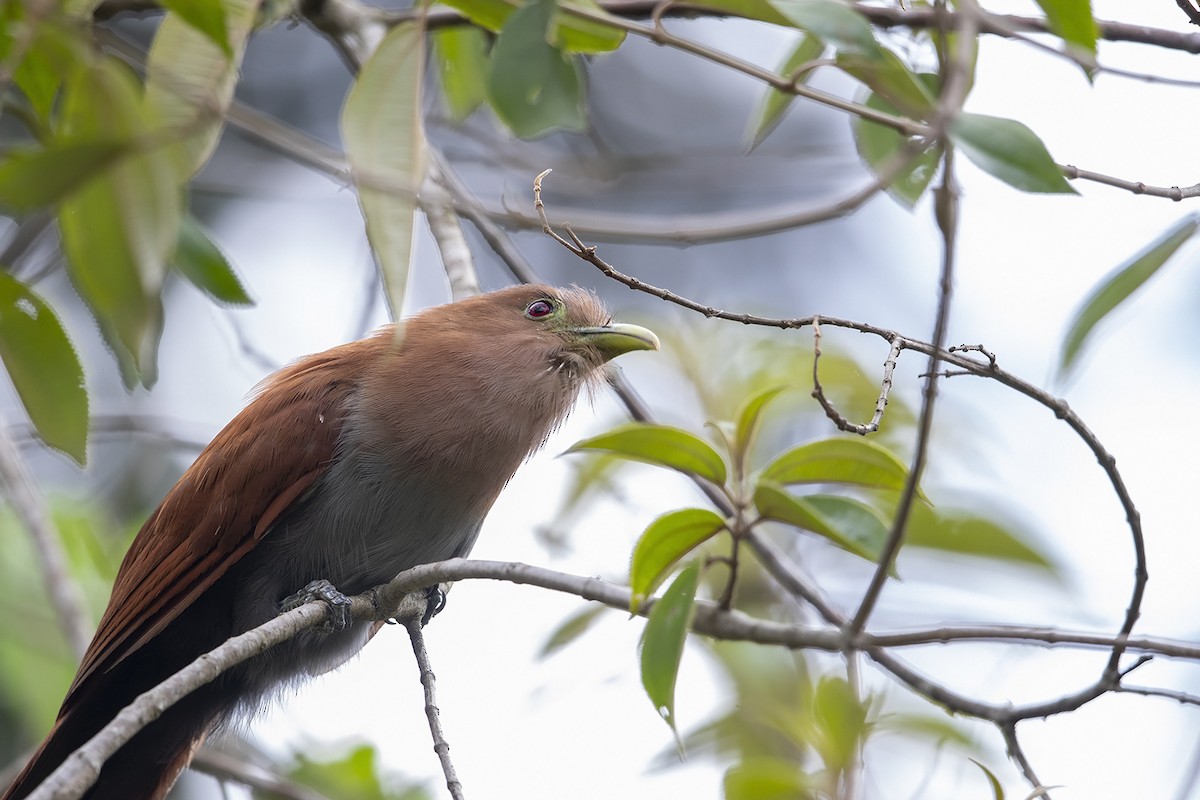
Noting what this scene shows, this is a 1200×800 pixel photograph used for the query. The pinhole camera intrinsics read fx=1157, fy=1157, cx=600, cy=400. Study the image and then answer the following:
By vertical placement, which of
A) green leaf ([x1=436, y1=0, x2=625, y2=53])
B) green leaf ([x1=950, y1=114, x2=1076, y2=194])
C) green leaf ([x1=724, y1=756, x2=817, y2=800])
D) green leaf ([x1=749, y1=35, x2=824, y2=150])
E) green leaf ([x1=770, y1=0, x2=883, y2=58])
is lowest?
green leaf ([x1=724, y1=756, x2=817, y2=800])

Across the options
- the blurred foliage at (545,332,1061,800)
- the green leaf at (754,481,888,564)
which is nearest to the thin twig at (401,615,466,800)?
the blurred foliage at (545,332,1061,800)

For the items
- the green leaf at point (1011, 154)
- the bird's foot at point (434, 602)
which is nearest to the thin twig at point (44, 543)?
the bird's foot at point (434, 602)

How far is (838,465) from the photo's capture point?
232cm

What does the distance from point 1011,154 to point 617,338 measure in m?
1.63

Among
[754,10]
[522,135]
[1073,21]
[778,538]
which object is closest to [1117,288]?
[1073,21]

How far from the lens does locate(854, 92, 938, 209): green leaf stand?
9.01ft

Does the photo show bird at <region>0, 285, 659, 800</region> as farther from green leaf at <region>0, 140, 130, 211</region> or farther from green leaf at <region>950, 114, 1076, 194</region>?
green leaf at <region>950, 114, 1076, 194</region>

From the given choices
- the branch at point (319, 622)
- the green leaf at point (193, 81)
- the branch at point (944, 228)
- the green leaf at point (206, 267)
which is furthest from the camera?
the green leaf at point (206, 267)

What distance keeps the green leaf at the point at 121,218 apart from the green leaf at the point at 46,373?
0.27 m

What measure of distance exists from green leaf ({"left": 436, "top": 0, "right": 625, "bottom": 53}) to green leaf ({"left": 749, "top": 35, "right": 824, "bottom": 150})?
0.44 metres

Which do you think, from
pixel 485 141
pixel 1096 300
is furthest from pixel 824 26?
pixel 485 141

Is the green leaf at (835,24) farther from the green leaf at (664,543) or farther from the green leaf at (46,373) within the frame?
the green leaf at (46,373)

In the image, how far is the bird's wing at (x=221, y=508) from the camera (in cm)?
295

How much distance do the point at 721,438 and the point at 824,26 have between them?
3.10ft
